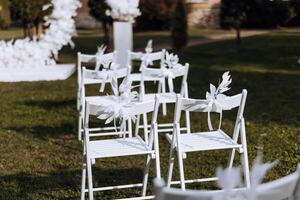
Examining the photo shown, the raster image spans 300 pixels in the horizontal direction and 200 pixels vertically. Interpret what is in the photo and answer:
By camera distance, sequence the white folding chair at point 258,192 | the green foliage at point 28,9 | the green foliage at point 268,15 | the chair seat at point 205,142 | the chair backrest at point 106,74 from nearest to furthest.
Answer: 1. the white folding chair at point 258,192
2. the chair seat at point 205,142
3. the chair backrest at point 106,74
4. the green foliage at point 28,9
5. the green foliage at point 268,15

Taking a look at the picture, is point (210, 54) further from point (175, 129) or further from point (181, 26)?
point (175, 129)

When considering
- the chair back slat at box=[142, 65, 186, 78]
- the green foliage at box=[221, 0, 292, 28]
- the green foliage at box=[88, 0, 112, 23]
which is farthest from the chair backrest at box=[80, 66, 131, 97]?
the green foliage at box=[221, 0, 292, 28]

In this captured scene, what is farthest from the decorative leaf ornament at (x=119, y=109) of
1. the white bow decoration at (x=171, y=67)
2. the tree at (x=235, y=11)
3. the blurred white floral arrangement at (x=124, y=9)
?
the tree at (x=235, y=11)

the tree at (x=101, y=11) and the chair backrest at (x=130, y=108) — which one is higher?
the chair backrest at (x=130, y=108)

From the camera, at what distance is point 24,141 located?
738cm

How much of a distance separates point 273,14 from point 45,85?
13.3 m

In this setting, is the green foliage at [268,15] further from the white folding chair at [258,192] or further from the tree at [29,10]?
the white folding chair at [258,192]

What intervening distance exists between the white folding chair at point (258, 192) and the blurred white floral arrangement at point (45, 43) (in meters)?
9.96

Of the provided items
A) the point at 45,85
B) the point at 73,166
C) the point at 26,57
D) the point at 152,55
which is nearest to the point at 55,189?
the point at 73,166

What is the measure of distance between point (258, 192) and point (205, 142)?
239 centimetres

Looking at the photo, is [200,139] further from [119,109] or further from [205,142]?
[119,109]

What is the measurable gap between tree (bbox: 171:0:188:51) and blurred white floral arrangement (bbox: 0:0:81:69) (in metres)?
4.54

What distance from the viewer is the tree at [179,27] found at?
1644 cm

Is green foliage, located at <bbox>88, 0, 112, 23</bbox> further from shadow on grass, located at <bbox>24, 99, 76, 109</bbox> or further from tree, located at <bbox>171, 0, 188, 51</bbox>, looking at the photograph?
shadow on grass, located at <bbox>24, 99, 76, 109</bbox>
